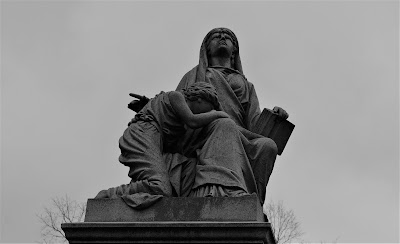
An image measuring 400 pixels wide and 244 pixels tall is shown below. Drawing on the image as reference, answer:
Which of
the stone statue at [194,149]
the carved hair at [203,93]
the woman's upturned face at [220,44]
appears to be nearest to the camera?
the stone statue at [194,149]

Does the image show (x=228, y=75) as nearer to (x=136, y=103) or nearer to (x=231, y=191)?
(x=136, y=103)

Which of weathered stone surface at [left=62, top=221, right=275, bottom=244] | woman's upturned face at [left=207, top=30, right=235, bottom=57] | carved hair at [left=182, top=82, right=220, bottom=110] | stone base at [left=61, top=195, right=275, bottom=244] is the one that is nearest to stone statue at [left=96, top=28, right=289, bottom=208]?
→ carved hair at [left=182, top=82, right=220, bottom=110]

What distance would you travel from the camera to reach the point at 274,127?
8.38 meters

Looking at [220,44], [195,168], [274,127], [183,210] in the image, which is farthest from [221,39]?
[183,210]

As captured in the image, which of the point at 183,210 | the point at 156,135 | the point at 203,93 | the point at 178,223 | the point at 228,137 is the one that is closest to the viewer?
the point at 178,223

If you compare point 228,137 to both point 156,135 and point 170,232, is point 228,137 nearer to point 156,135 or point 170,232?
point 156,135

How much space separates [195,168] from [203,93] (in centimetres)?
91

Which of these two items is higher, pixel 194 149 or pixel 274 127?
pixel 274 127

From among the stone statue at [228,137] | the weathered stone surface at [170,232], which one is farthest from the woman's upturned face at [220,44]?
the weathered stone surface at [170,232]

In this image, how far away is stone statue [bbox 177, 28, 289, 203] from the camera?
7.15 metres

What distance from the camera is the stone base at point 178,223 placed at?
6.51m

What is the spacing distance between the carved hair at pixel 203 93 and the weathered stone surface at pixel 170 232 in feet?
6.03

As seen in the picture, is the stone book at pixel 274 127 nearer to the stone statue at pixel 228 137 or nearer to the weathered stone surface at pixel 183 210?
the stone statue at pixel 228 137

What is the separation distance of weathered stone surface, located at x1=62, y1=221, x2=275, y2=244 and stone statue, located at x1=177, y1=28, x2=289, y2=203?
1.63 feet
